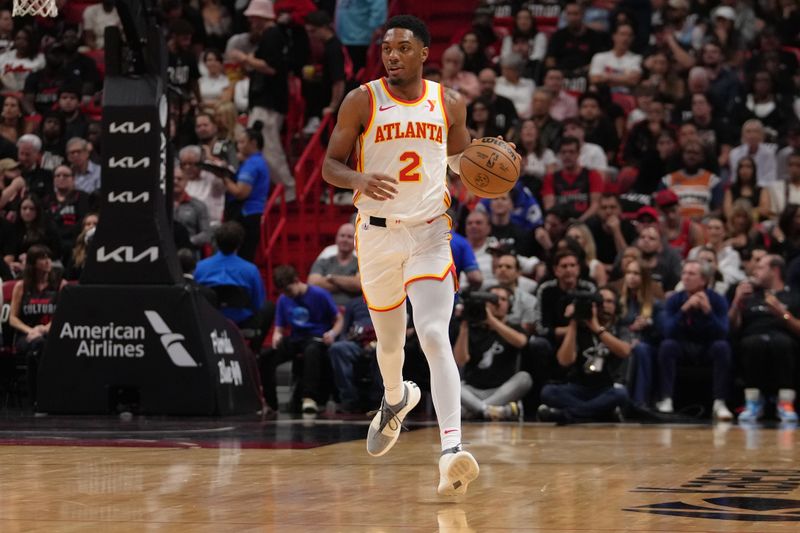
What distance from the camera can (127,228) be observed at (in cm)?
1156

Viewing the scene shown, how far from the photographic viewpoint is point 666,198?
569 inches

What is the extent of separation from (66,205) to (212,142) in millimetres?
2172

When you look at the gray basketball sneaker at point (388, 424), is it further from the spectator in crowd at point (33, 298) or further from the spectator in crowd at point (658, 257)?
the spectator in crowd at point (33, 298)

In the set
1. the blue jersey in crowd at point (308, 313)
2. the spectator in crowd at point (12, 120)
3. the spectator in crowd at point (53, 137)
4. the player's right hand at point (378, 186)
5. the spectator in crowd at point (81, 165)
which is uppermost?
the spectator in crowd at point (12, 120)

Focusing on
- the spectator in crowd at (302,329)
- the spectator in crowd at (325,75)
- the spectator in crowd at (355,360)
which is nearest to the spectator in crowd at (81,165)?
the spectator in crowd at (325,75)

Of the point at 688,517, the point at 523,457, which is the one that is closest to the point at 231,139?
the point at 523,457

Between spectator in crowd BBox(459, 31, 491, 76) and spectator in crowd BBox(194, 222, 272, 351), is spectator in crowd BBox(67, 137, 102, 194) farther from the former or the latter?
spectator in crowd BBox(459, 31, 491, 76)

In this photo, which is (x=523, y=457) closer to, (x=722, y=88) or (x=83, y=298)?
(x=83, y=298)

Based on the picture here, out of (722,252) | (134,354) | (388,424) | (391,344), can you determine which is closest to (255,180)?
(134,354)

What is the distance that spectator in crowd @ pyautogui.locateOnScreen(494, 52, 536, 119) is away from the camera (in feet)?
58.1

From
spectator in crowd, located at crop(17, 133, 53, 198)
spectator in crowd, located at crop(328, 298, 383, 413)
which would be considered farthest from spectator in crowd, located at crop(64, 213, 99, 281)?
spectator in crowd, located at crop(17, 133, 53, 198)

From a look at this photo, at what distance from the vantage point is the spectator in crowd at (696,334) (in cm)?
1273

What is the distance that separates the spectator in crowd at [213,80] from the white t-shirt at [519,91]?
3.70 meters

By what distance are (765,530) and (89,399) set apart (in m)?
7.45
